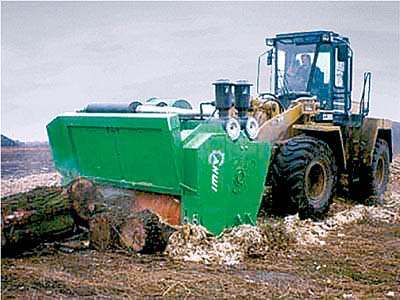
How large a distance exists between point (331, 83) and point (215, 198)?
3182 millimetres

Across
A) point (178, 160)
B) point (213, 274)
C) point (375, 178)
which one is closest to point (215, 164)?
point (178, 160)

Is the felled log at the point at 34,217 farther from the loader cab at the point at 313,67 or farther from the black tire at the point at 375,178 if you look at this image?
the black tire at the point at 375,178

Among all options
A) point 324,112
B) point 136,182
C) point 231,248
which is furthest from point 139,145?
point 324,112

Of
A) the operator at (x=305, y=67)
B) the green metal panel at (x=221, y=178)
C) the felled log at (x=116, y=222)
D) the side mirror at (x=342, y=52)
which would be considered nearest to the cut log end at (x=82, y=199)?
the felled log at (x=116, y=222)

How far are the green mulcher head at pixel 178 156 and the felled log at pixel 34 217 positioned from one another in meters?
0.63

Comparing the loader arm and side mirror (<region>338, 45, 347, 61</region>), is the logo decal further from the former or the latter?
side mirror (<region>338, 45, 347, 61</region>)

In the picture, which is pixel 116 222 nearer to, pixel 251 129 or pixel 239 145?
pixel 239 145

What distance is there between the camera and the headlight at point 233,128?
18.7 ft

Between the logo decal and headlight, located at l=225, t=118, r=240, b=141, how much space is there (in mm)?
230

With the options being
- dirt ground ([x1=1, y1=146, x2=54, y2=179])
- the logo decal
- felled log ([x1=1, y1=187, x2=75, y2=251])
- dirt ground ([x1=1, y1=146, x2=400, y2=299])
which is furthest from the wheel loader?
dirt ground ([x1=1, y1=146, x2=400, y2=299])

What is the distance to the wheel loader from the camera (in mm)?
5449

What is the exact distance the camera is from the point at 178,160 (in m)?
5.38

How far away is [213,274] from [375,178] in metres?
4.83

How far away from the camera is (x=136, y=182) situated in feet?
18.9
